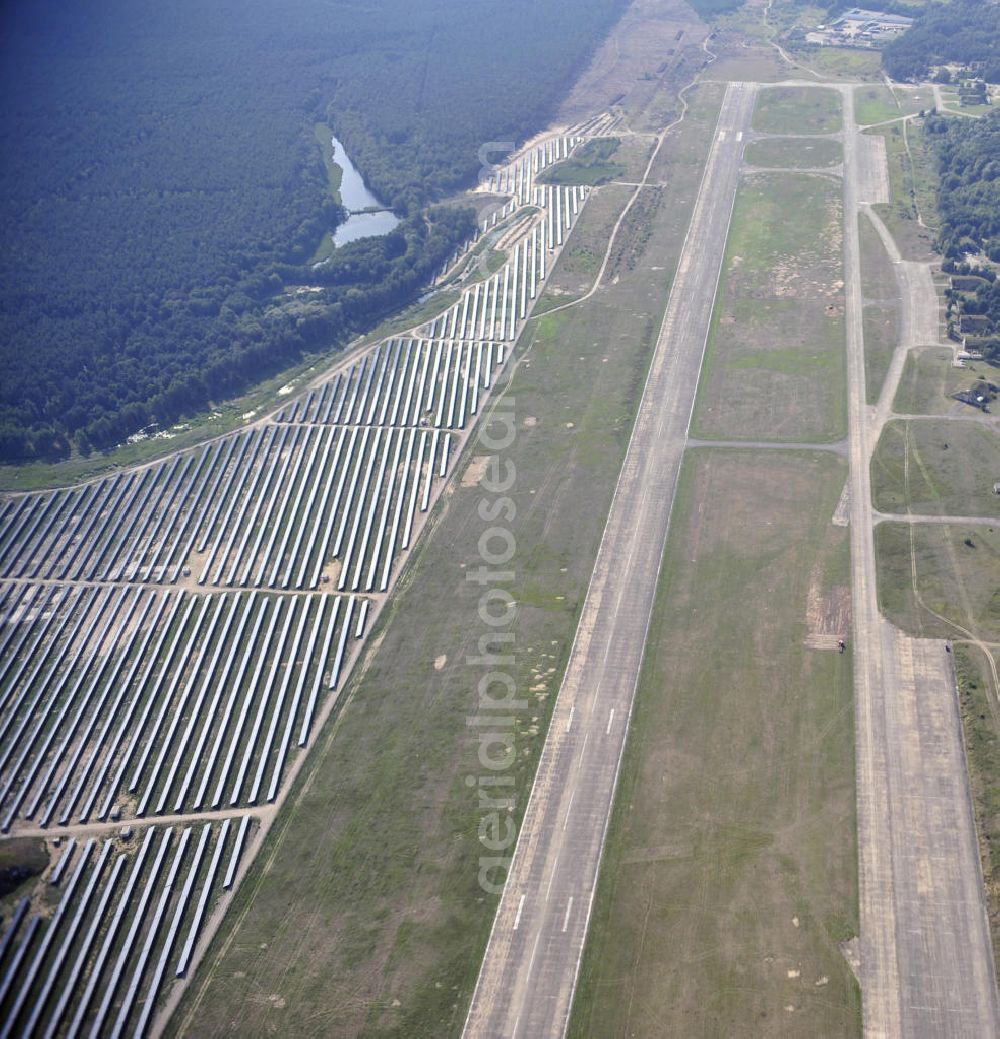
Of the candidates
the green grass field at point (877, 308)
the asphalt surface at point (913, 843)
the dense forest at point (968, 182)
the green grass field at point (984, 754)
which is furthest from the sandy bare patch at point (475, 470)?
the dense forest at point (968, 182)

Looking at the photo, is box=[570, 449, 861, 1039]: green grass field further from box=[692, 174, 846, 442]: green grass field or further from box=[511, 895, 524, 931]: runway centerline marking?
box=[692, 174, 846, 442]: green grass field

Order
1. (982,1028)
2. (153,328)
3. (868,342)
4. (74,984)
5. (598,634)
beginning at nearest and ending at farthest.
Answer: (982,1028) → (74,984) → (598,634) → (868,342) → (153,328)

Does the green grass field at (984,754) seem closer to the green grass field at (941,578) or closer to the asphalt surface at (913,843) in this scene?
the asphalt surface at (913,843)

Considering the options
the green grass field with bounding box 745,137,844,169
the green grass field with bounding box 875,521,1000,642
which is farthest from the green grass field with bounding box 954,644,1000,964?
the green grass field with bounding box 745,137,844,169

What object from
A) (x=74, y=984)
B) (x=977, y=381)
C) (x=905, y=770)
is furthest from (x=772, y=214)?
(x=74, y=984)

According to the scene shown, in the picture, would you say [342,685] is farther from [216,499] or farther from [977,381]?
[977,381]

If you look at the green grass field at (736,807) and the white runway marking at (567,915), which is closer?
the green grass field at (736,807)
